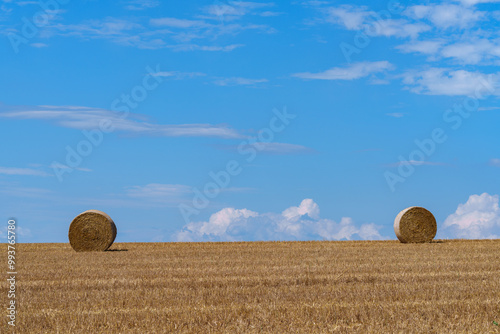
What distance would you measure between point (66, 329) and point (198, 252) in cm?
1272

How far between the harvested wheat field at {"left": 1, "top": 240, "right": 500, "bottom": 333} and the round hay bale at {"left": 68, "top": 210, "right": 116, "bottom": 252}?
4018 mm

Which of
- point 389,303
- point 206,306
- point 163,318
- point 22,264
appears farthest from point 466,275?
point 22,264

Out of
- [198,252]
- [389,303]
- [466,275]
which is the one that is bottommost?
[389,303]

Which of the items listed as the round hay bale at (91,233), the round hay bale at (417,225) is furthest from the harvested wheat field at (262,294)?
the round hay bale at (417,225)

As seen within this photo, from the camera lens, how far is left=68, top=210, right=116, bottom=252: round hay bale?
22703 millimetres

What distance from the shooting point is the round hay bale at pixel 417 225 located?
980 inches

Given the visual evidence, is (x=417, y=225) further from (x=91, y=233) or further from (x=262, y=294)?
(x=262, y=294)

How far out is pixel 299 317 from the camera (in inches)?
344

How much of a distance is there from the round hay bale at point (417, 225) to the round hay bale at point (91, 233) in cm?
1198

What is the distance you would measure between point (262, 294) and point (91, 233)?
13.4 m

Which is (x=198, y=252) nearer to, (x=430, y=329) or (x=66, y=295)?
(x=66, y=295)

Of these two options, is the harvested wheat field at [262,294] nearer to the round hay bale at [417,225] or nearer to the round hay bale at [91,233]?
the round hay bale at [91,233]

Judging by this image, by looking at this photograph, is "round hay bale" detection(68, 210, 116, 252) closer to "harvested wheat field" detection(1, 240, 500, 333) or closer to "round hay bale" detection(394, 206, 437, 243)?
"harvested wheat field" detection(1, 240, 500, 333)

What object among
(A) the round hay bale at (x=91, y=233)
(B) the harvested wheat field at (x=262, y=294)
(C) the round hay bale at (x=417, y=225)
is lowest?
(B) the harvested wheat field at (x=262, y=294)
